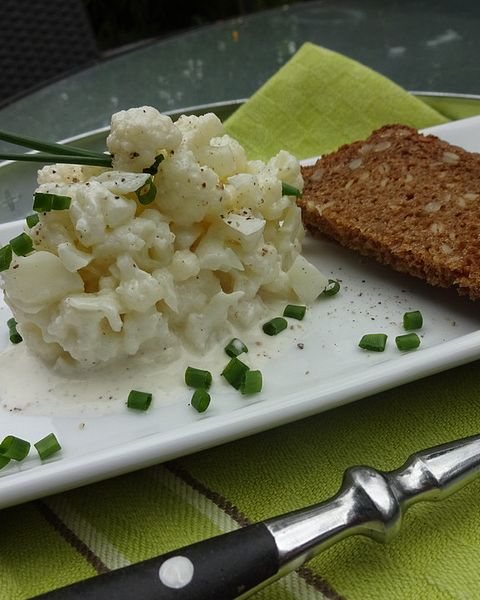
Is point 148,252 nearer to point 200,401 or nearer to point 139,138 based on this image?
point 139,138

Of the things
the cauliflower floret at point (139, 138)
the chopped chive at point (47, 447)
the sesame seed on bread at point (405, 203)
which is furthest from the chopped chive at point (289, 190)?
the chopped chive at point (47, 447)

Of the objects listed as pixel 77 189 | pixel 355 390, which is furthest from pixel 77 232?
pixel 355 390

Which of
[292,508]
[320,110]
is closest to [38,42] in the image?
[320,110]

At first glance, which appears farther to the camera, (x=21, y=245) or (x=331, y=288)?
(x=331, y=288)

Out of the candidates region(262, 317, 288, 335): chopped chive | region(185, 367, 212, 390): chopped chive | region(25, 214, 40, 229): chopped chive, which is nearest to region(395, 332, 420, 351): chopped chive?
region(262, 317, 288, 335): chopped chive

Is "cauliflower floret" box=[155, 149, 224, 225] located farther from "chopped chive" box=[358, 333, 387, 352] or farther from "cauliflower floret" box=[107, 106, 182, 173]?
"chopped chive" box=[358, 333, 387, 352]

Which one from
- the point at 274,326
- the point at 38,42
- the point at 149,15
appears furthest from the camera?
the point at 149,15
